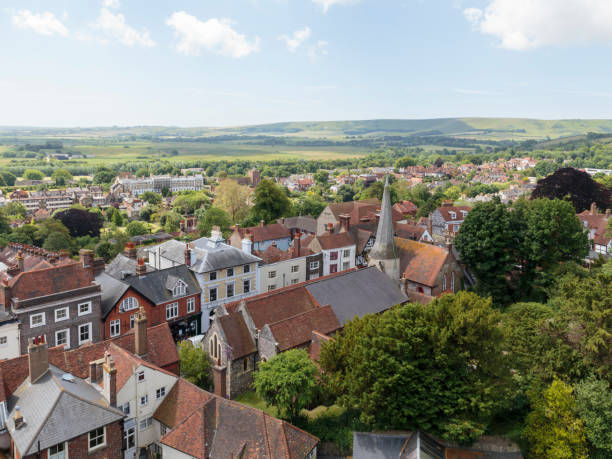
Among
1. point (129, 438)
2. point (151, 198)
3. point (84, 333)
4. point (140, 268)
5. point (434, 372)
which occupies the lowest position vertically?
point (151, 198)

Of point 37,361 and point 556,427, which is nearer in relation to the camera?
point 37,361

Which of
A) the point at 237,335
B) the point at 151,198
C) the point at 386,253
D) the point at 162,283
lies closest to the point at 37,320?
the point at 162,283

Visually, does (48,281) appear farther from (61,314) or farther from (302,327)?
(302,327)

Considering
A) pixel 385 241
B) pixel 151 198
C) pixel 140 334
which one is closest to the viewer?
pixel 140 334

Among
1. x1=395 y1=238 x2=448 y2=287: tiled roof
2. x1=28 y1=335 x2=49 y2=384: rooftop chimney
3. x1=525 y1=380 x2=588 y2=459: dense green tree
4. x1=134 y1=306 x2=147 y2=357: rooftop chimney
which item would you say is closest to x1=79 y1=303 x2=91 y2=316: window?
x1=134 y1=306 x2=147 y2=357: rooftop chimney

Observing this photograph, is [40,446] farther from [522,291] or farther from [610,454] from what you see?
[522,291]

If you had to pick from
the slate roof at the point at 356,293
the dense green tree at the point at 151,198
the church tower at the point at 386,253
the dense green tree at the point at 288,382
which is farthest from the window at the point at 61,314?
the dense green tree at the point at 151,198

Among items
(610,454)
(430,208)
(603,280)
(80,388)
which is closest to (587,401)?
(610,454)
